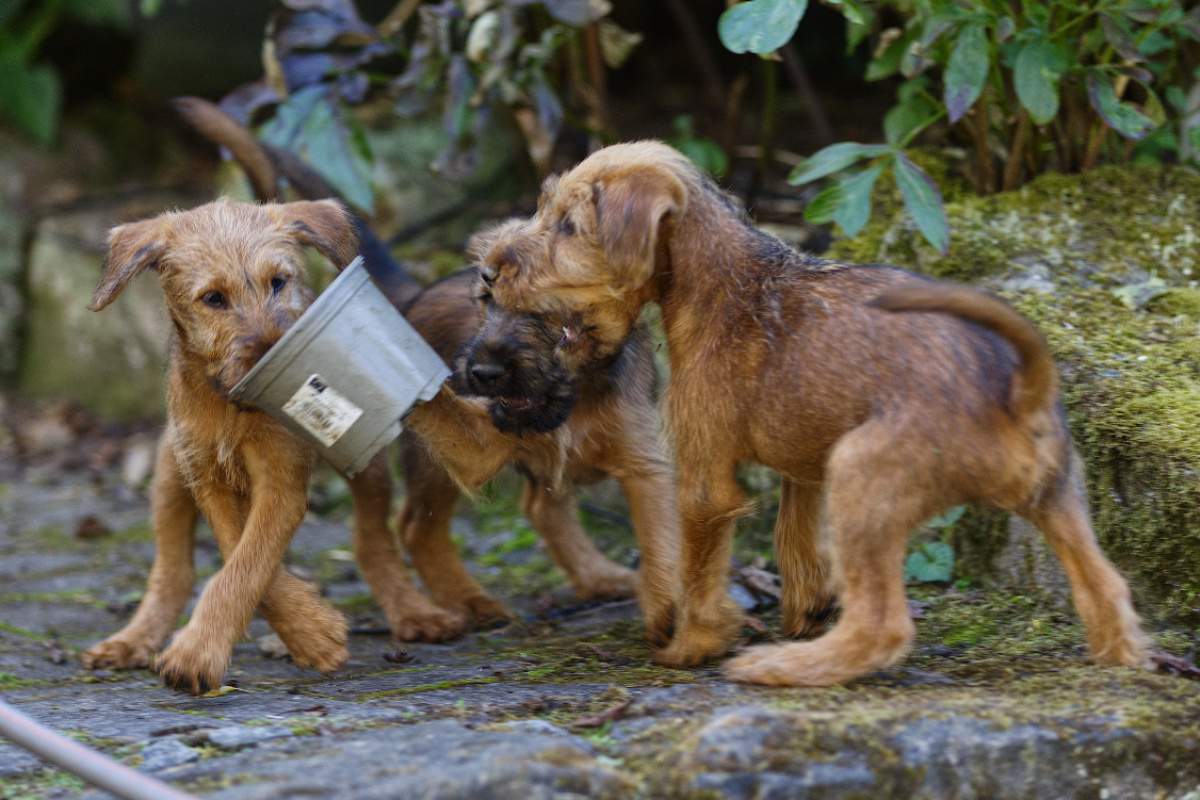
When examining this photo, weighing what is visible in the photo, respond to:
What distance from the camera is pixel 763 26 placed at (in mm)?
4309

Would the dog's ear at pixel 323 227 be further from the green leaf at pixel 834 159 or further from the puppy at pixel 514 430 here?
the green leaf at pixel 834 159

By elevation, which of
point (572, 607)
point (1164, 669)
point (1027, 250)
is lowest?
point (572, 607)

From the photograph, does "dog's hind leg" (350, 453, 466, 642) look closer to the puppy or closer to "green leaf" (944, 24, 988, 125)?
the puppy

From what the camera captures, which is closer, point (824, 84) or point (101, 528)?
point (101, 528)

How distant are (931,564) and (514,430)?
5.92ft

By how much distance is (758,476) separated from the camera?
5.54 meters

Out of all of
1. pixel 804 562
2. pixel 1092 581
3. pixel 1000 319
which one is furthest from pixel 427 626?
pixel 1000 319

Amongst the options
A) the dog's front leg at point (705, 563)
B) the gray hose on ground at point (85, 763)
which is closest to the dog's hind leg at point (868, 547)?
the dog's front leg at point (705, 563)

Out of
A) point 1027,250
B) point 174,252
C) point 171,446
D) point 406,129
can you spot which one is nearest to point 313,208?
point 174,252

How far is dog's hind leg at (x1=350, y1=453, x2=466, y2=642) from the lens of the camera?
498 cm

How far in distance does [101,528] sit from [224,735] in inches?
170

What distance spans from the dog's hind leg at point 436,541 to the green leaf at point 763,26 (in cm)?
224

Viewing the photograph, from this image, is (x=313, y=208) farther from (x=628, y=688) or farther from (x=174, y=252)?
(x=628, y=688)

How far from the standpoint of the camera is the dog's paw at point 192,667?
3.84 metres
